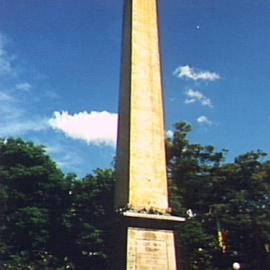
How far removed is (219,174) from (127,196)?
1471 cm

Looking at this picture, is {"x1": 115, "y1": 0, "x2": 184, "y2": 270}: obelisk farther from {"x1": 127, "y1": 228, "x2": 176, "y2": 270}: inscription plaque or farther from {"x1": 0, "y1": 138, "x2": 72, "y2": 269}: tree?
{"x1": 0, "y1": 138, "x2": 72, "y2": 269}: tree

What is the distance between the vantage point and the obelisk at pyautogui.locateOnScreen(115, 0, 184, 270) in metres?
9.64

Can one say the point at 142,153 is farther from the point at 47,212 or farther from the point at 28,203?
the point at 28,203

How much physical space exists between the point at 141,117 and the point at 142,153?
0.83m

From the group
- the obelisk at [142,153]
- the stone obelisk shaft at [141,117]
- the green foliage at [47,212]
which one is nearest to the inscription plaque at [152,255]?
the obelisk at [142,153]

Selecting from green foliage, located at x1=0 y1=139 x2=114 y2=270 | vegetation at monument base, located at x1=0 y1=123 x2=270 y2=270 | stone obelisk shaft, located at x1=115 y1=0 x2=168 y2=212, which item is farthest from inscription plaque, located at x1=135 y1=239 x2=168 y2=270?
green foliage, located at x1=0 y1=139 x2=114 y2=270

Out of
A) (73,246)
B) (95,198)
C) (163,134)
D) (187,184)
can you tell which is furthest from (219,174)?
(163,134)

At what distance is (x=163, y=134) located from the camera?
35.8 feet

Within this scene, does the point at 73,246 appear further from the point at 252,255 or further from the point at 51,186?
the point at 252,255

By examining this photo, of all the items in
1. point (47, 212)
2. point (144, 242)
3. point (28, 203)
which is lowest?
point (144, 242)

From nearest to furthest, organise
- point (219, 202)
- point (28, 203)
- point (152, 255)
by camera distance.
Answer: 1. point (152, 255)
2. point (28, 203)
3. point (219, 202)

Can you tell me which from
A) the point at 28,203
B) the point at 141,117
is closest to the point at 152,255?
the point at 141,117

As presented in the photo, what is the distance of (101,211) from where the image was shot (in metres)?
21.9

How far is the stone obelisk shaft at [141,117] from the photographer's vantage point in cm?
1008
